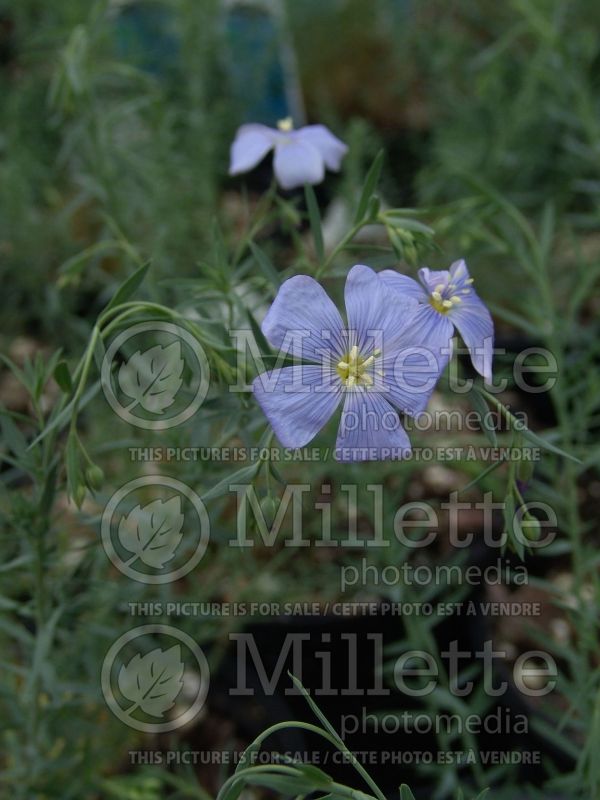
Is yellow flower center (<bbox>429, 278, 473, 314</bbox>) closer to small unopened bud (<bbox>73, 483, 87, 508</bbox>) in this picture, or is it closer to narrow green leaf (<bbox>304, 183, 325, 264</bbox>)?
narrow green leaf (<bbox>304, 183, 325, 264</bbox>)

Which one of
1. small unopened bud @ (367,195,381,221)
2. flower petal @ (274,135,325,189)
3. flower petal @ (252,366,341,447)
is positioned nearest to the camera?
flower petal @ (252,366,341,447)

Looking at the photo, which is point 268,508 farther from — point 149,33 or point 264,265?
point 149,33

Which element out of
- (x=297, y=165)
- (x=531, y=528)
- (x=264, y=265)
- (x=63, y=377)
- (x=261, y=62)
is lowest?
(x=531, y=528)

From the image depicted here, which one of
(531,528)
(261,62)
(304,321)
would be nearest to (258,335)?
(304,321)

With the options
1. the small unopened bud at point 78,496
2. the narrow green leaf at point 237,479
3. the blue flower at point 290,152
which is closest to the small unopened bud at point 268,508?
the narrow green leaf at point 237,479

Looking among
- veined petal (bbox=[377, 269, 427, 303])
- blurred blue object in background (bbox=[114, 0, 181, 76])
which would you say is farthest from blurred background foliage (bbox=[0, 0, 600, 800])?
veined petal (bbox=[377, 269, 427, 303])

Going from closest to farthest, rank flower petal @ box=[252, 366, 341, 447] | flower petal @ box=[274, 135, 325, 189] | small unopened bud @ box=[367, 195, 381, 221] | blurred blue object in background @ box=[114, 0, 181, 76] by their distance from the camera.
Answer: flower petal @ box=[252, 366, 341, 447] → small unopened bud @ box=[367, 195, 381, 221] → flower petal @ box=[274, 135, 325, 189] → blurred blue object in background @ box=[114, 0, 181, 76]

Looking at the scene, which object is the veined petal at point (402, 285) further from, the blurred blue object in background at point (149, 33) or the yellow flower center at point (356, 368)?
Result: the blurred blue object in background at point (149, 33)
